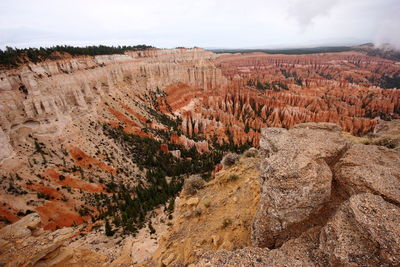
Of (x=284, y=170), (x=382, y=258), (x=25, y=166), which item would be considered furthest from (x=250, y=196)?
(x=25, y=166)

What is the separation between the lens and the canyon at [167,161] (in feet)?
21.6

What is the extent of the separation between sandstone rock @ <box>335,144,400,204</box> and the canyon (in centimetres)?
5

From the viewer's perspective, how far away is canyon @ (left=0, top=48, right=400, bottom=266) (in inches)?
259

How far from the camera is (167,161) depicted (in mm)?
32469

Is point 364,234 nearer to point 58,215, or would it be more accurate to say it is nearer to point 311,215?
point 311,215

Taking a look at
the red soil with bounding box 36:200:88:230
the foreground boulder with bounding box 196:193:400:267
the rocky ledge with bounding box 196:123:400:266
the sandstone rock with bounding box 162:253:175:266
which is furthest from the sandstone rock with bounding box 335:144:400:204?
the red soil with bounding box 36:200:88:230

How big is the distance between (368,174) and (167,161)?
28.3 m

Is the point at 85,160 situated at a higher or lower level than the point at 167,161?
higher

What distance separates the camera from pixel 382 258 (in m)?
4.45

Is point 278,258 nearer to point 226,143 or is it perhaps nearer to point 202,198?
point 202,198

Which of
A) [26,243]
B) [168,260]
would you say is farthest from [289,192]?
[26,243]

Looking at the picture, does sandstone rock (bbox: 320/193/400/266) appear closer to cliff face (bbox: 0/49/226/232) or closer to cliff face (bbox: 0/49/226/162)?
cliff face (bbox: 0/49/226/232)

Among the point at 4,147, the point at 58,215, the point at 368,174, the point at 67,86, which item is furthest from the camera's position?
the point at 67,86

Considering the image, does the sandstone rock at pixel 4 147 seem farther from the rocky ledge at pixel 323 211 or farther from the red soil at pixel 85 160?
the rocky ledge at pixel 323 211
